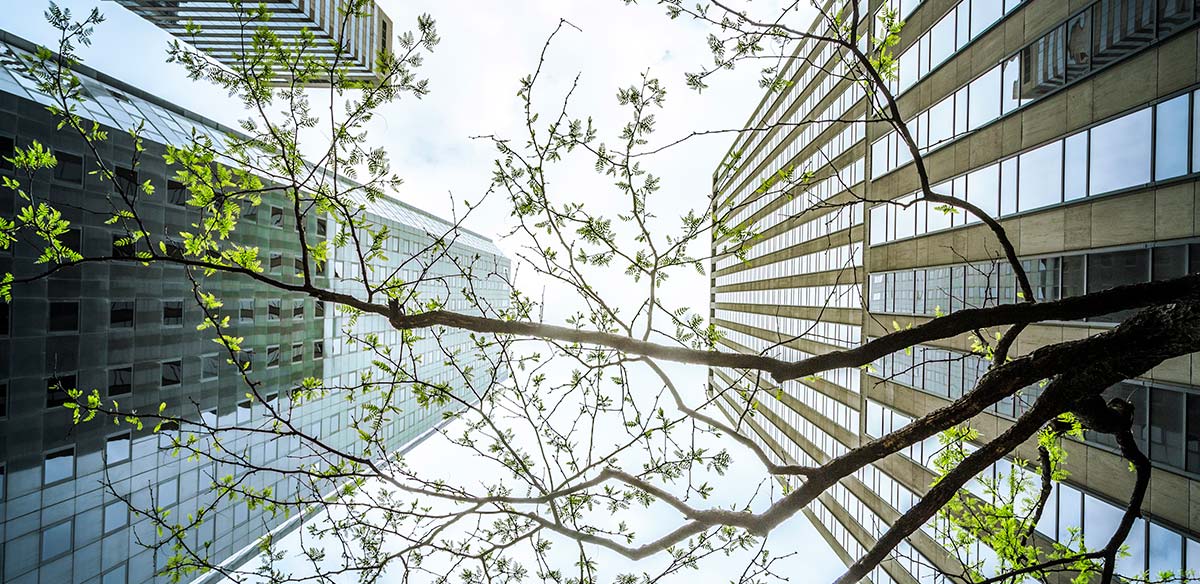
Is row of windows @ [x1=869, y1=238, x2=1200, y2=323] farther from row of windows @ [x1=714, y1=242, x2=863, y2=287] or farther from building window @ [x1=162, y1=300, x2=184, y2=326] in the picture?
building window @ [x1=162, y1=300, x2=184, y2=326]

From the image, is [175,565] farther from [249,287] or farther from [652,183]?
[249,287]

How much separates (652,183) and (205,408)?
26.1 m

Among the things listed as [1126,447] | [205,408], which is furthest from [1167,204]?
[205,408]

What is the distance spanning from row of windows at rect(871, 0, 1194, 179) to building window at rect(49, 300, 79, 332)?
2587 centimetres

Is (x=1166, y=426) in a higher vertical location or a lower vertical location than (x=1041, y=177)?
lower

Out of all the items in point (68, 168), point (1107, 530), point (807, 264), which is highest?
point (68, 168)

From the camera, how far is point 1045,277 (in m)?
16.7

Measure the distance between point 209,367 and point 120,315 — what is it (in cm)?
510

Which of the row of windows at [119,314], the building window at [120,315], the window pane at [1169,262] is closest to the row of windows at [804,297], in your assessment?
the window pane at [1169,262]

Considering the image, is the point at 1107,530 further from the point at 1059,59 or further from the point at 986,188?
the point at 1059,59

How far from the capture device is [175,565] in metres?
7.29

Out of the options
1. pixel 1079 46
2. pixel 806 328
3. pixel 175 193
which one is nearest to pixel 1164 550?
pixel 1079 46

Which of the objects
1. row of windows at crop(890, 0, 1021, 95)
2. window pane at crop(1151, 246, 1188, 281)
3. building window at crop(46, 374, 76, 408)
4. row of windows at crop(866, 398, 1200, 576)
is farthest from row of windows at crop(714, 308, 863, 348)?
building window at crop(46, 374, 76, 408)

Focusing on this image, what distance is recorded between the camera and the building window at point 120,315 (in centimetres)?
2062
